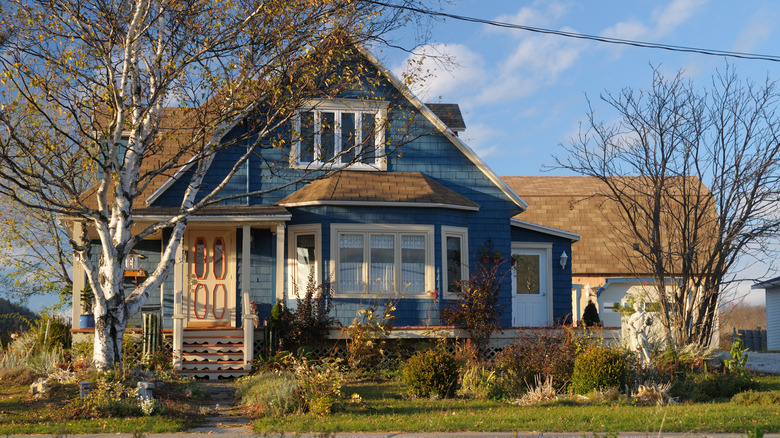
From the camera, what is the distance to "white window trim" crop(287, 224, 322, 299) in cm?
1559

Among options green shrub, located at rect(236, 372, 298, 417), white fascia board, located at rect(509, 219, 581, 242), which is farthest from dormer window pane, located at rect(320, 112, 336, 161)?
green shrub, located at rect(236, 372, 298, 417)

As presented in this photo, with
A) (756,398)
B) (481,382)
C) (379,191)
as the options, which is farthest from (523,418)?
(379,191)

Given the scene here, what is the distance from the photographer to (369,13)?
42.3ft

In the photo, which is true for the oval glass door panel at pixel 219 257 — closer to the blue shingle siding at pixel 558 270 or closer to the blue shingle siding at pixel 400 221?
the blue shingle siding at pixel 400 221

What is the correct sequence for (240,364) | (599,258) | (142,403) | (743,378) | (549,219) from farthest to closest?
(549,219), (599,258), (240,364), (743,378), (142,403)

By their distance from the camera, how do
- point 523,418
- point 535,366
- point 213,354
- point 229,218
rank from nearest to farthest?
point 523,418
point 535,366
point 213,354
point 229,218

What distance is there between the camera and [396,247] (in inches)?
622

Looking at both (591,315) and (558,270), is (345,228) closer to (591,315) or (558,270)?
(558,270)

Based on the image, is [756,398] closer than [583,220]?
Yes

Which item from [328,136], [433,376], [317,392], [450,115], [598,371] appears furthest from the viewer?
[450,115]

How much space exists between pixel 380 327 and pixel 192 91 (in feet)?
18.8

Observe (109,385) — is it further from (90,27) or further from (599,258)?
(599,258)

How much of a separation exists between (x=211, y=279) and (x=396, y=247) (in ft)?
13.7

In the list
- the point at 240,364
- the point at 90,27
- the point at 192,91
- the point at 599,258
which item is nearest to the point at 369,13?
the point at 192,91
